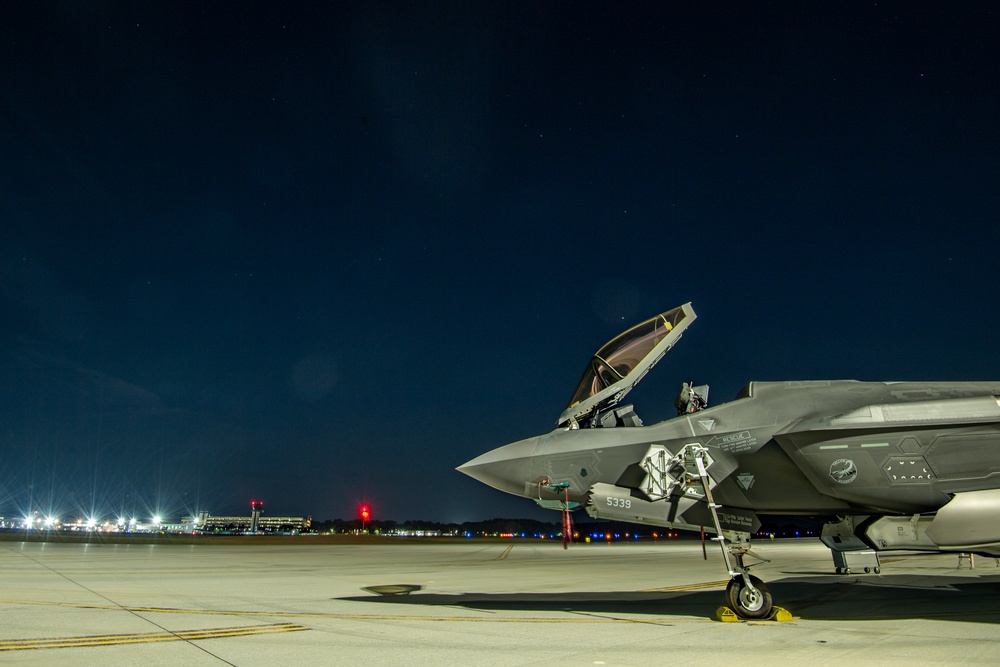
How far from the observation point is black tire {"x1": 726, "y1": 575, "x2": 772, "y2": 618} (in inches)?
302

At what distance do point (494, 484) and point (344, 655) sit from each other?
3.64m

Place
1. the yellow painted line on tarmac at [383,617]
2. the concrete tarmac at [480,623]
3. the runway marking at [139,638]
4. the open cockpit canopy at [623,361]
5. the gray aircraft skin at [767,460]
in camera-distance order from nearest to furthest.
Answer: the concrete tarmac at [480,623]
the runway marking at [139,638]
the gray aircraft skin at [767,460]
the yellow painted line on tarmac at [383,617]
the open cockpit canopy at [623,361]

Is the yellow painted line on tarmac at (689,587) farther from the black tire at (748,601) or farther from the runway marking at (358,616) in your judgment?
the black tire at (748,601)

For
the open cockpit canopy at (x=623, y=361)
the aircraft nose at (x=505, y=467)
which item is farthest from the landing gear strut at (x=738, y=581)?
the aircraft nose at (x=505, y=467)

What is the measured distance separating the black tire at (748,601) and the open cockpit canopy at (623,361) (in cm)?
294

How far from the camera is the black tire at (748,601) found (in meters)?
7.67

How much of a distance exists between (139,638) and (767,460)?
7.84m

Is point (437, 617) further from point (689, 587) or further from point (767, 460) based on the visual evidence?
point (689, 587)

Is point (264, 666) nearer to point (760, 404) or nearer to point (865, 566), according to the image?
point (760, 404)

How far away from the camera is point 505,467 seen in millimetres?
8836

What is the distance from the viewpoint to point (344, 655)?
5.71m

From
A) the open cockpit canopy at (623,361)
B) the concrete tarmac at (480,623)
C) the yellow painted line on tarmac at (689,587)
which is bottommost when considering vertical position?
the yellow painted line on tarmac at (689,587)

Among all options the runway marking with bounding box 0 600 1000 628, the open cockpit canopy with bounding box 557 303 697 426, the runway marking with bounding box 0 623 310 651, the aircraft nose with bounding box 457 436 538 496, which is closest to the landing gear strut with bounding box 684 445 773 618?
the runway marking with bounding box 0 600 1000 628

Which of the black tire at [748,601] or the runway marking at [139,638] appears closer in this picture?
the runway marking at [139,638]
